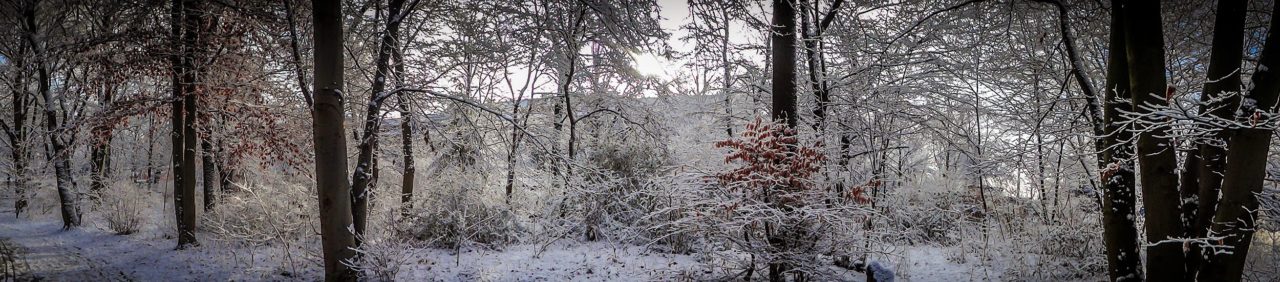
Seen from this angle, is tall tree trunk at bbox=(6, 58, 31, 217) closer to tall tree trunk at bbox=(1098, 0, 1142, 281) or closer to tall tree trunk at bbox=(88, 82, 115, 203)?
tall tree trunk at bbox=(88, 82, 115, 203)

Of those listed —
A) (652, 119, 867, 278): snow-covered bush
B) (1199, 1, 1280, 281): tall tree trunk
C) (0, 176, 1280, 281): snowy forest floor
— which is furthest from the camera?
(0, 176, 1280, 281): snowy forest floor

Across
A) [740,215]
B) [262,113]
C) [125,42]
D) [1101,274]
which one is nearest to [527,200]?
[262,113]

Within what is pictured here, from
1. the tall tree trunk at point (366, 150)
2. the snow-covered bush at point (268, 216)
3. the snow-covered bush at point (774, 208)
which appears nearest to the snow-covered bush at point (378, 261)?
the tall tree trunk at point (366, 150)

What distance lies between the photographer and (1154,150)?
4195 mm

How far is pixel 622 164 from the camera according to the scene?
9.64m

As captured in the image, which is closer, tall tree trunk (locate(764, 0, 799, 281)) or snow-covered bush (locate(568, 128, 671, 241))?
tall tree trunk (locate(764, 0, 799, 281))

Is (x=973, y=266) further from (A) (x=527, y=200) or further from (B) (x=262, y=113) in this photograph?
(B) (x=262, y=113)

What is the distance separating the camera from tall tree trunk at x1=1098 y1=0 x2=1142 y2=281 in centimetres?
464

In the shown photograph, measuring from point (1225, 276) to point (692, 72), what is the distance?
10987 mm

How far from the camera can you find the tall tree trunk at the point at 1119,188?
4.64 metres

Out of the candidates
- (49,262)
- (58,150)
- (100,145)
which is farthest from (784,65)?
(58,150)

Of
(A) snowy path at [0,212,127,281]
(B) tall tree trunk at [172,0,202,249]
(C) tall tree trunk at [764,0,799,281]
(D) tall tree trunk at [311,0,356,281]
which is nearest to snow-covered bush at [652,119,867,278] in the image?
(C) tall tree trunk at [764,0,799,281]

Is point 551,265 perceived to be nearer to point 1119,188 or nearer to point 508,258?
point 508,258

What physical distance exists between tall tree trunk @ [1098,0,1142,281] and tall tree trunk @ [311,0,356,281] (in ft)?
21.6
